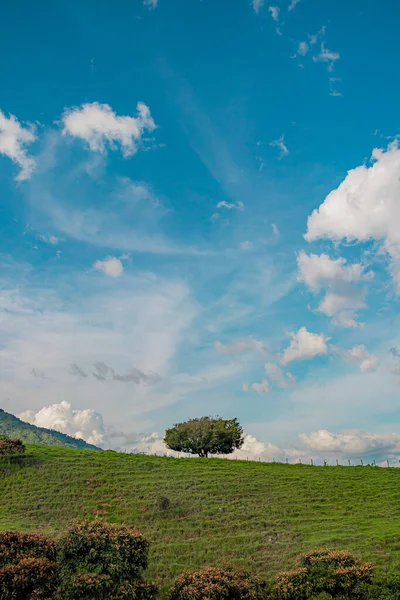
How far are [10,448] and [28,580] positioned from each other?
37.1m

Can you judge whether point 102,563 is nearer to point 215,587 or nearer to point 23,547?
point 23,547

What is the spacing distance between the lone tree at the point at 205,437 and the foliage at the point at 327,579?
168 ft

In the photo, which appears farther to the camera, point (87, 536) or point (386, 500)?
point (386, 500)

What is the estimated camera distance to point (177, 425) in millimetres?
75625

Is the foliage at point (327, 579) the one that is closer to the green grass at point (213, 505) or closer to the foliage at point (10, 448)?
the green grass at point (213, 505)

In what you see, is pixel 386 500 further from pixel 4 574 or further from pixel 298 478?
pixel 4 574

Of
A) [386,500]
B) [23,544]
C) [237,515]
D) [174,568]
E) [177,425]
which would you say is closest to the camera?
[23,544]

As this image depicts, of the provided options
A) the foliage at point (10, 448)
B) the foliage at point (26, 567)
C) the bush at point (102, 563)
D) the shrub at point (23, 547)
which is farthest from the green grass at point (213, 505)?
the foliage at point (26, 567)

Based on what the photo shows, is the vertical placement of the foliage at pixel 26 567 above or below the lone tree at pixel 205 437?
below

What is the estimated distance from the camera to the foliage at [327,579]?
1997 centimetres

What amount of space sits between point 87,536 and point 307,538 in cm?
1949

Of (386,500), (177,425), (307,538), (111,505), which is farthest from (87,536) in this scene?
(177,425)

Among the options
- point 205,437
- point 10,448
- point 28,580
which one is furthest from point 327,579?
point 205,437

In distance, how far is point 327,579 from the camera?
20.3 metres
